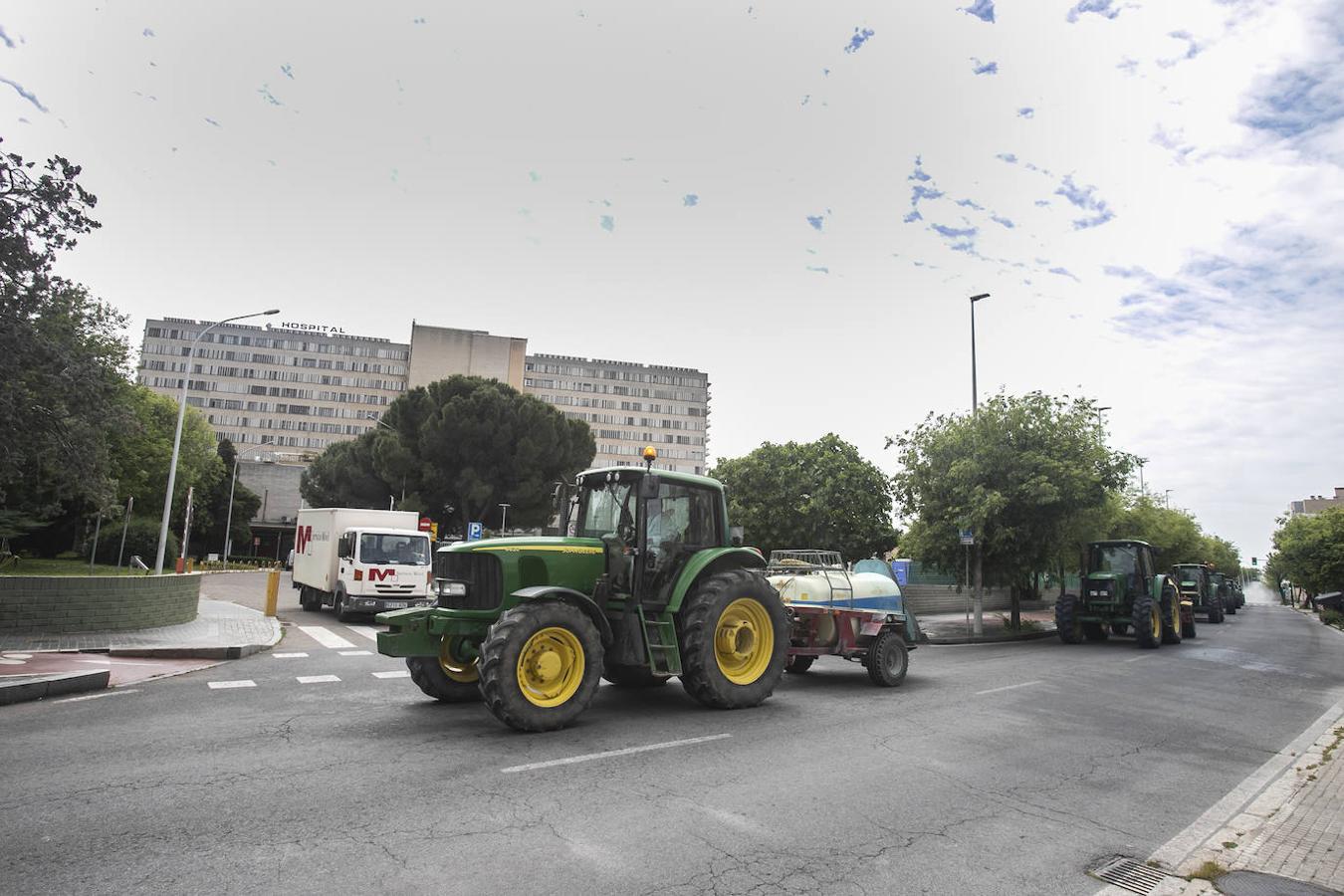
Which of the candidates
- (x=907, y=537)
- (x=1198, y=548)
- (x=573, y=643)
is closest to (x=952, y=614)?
(x=907, y=537)

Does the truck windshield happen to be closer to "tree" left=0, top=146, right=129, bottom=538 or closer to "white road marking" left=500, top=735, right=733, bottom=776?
"tree" left=0, top=146, right=129, bottom=538

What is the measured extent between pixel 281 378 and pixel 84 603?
106 metres

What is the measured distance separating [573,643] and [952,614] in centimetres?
2575

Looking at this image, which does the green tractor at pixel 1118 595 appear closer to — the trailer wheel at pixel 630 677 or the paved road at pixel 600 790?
the paved road at pixel 600 790

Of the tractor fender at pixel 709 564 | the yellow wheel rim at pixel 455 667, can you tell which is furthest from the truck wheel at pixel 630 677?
the yellow wheel rim at pixel 455 667

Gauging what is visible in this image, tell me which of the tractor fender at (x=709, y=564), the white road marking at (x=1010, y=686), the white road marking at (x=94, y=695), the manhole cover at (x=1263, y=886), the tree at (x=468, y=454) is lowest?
the white road marking at (x=94, y=695)

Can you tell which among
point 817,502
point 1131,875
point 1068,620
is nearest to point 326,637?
point 1131,875

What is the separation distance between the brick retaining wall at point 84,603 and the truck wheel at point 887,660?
1334 centimetres

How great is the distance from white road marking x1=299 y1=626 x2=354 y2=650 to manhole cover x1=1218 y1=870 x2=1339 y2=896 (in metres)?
13.0

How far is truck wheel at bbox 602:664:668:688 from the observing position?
29.4ft

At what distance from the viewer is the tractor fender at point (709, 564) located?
8.14m

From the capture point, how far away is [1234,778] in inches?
258

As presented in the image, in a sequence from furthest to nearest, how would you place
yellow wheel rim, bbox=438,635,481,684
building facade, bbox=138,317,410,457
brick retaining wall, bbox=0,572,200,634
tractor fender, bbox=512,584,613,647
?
building facade, bbox=138,317,410,457, brick retaining wall, bbox=0,572,200,634, yellow wheel rim, bbox=438,635,481,684, tractor fender, bbox=512,584,613,647

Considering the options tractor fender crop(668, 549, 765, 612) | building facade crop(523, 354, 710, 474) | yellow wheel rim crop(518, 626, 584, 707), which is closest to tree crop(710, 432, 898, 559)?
tractor fender crop(668, 549, 765, 612)
